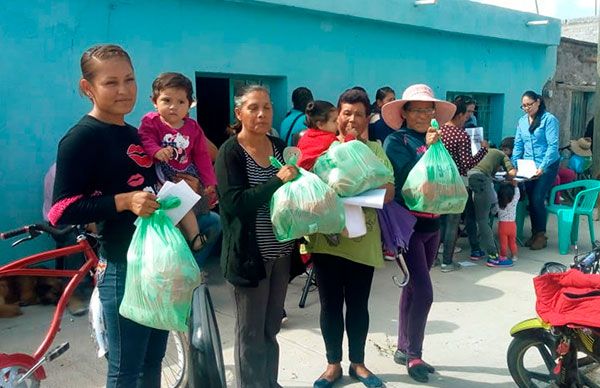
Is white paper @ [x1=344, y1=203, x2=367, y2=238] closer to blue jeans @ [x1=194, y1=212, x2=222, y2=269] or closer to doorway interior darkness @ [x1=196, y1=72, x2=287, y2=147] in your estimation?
blue jeans @ [x1=194, y1=212, x2=222, y2=269]

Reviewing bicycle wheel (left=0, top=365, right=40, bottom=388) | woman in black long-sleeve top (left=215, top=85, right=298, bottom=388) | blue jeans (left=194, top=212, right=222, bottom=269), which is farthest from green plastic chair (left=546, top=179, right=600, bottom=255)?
bicycle wheel (left=0, top=365, right=40, bottom=388)

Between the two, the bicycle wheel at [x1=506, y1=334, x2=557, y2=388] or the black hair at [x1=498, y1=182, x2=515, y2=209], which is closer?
the bicycle wheel at [x1=506, y1=334, x2=557, y2=388]

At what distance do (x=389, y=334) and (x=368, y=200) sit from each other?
1847mm

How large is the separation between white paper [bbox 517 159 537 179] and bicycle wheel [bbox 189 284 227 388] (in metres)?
5.56

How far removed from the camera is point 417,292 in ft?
10.8

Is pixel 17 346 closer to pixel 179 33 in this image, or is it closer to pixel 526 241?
pixel 179 33

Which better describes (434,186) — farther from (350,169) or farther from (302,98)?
(302,98)

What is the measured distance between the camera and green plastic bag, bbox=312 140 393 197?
2672mm

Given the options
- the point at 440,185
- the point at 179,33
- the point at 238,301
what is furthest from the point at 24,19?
the point at 440,185

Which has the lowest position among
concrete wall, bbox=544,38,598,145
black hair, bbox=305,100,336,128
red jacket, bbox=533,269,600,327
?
red jacket, bbox=533,269,600,327

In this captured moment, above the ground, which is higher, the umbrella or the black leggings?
the umbrella

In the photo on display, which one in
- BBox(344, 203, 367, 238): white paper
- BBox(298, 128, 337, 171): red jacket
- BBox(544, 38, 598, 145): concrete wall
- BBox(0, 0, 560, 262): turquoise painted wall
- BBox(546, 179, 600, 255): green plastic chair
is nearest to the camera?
BBox(344, 203, 367, 238): white paper

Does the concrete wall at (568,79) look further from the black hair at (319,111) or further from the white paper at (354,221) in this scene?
the white paper at (354,221)

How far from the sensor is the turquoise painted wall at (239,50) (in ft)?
15.7
